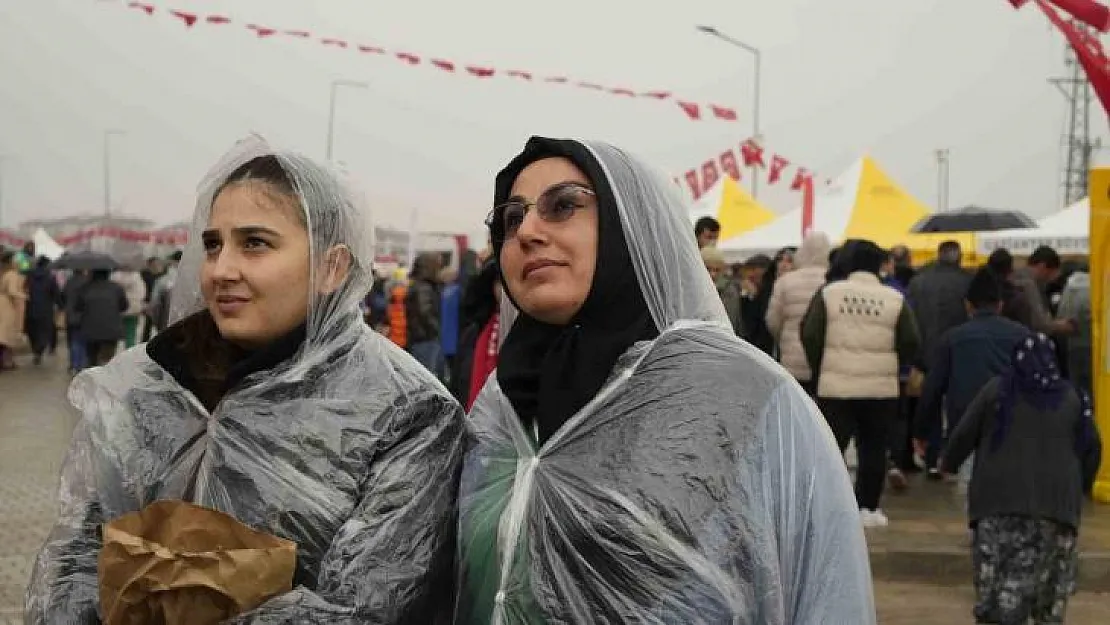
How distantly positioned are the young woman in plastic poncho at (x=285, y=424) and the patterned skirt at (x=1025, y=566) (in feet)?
12.4

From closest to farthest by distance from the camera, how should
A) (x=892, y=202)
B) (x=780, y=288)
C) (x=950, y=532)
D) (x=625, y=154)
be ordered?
(x=625, y=154) → (x=950, y=532) → (x=780, y=288) → (x=892, y=202)

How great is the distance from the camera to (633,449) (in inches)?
80.6

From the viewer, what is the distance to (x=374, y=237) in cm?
268

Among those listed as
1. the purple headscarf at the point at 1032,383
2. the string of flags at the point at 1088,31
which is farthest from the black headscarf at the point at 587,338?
the string of flags at the point at 1088,31

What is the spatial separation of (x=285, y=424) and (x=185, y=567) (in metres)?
0.36

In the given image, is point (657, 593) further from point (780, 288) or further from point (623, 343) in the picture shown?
point (780, 288)

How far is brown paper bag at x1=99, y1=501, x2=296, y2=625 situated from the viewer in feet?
6.64

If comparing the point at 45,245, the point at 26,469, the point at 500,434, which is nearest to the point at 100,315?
the point at 26,469

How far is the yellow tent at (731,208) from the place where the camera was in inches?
844

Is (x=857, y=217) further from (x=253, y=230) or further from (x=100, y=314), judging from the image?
(x=253, y=230)

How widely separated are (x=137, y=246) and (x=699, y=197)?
→ 70.3 feet

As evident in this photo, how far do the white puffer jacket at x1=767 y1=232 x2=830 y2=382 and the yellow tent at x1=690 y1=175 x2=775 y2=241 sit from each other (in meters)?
12.7

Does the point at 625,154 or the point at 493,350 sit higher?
the point at 625,154

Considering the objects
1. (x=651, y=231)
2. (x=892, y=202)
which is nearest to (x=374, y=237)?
(x=651, y=231)
